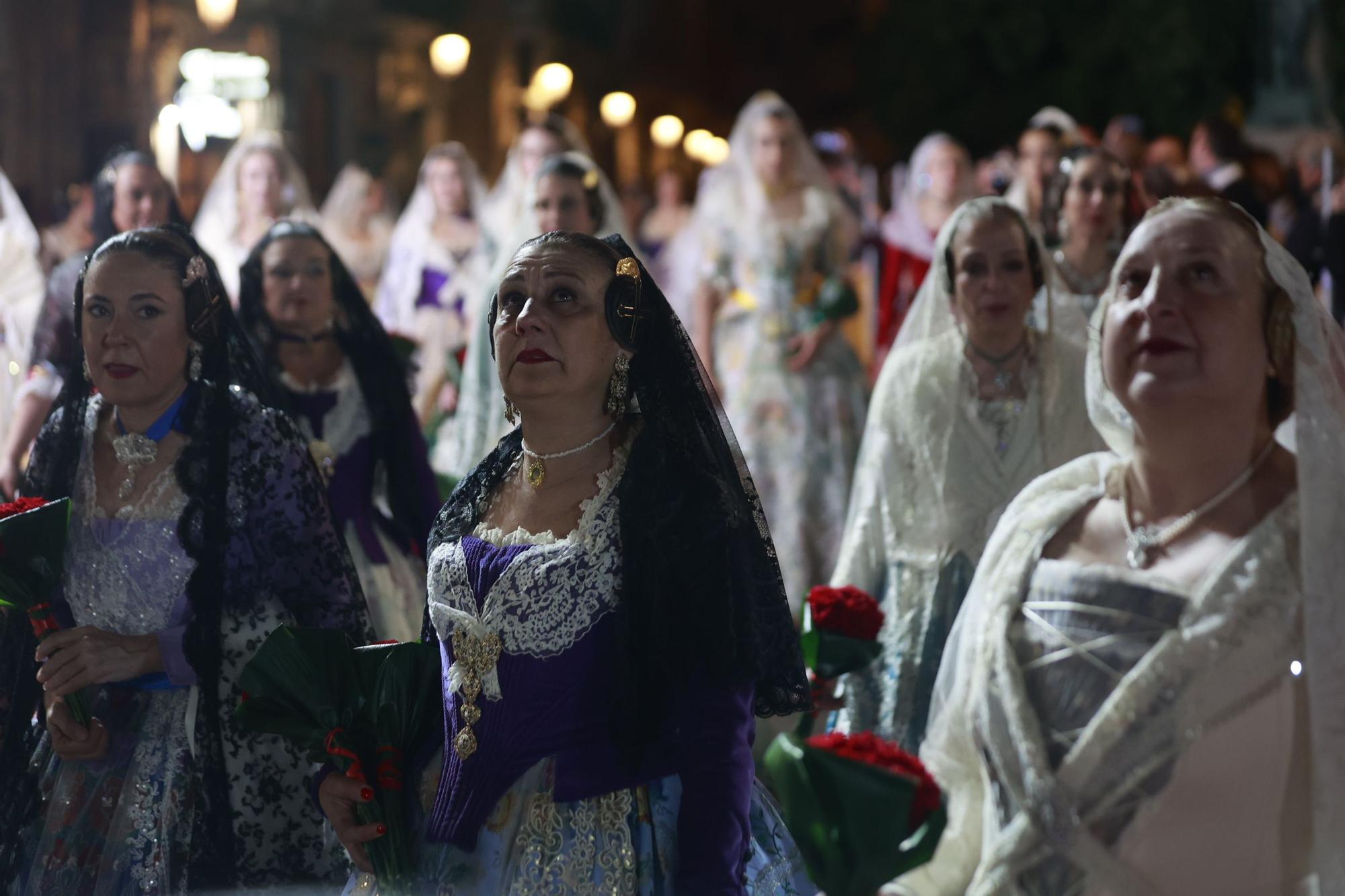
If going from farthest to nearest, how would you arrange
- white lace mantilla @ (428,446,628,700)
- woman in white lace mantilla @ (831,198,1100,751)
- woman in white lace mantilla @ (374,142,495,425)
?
woman in white lace mantilla @ (374,142,495,425) < woman in white lace mantilla @ (831,198,1100,751) < white lace mantilla @ (428,446,628,700)

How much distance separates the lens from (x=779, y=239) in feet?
32.9

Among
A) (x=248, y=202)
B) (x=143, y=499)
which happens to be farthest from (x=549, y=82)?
(x=143, y=499)

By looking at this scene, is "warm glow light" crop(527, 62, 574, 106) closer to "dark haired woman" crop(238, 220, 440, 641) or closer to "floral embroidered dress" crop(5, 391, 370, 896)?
"dark haired woman" crop(238, 220, 440, 641)

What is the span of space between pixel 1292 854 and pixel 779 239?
7272 millimetres

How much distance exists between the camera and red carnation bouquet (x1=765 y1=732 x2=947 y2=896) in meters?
2.91

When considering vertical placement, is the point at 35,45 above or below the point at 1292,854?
above

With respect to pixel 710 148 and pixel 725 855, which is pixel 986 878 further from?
pixel 710 148

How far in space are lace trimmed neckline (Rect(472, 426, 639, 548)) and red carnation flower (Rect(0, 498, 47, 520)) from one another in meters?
1.21

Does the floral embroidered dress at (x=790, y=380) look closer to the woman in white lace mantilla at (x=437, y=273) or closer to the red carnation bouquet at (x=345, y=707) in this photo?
the woman in white lace mantilla at (x=437, y=273)

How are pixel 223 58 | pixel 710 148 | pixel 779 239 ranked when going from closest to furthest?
pixel 779 239 < pixel 223 58 < pixel 710 148

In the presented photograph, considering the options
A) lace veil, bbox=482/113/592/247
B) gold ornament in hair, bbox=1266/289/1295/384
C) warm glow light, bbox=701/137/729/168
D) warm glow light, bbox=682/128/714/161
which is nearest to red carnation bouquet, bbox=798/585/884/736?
gold ornament in hair, bbox=1266/289/1295/384

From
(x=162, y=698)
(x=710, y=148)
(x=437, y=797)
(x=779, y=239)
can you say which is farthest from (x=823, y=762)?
(x=710, y=148)

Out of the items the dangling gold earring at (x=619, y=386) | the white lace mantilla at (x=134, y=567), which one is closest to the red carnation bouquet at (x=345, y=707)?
the dangling gold earring at (x=619, y=386)
